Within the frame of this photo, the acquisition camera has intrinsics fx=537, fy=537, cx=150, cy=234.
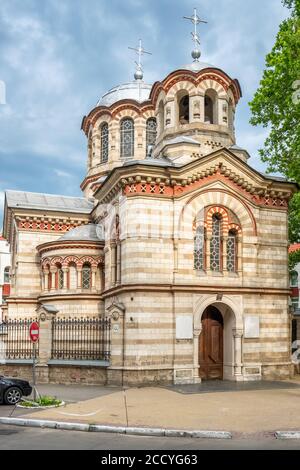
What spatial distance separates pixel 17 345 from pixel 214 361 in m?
8.21

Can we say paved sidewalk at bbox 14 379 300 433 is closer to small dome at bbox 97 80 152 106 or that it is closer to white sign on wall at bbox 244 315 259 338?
white sign on wall at bbox 244 315 259 338

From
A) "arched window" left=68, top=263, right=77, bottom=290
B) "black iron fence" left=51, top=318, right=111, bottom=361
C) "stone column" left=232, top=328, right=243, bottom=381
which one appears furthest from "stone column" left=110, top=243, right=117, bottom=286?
"stone column" left=232, top=328, right=243, bottom=381

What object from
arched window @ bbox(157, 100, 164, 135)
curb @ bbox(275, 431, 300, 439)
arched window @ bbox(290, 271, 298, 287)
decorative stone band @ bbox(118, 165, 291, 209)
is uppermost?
arched window @ bbox(157, 100, 164, 135)

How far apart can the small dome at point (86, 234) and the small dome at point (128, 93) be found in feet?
30.2

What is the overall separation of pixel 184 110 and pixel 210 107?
122 cm

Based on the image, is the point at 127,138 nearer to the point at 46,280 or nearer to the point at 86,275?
the point at 86,275

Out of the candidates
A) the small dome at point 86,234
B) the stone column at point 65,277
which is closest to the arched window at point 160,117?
the small dome at point 86,234

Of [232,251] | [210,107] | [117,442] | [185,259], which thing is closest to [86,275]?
[185,259]

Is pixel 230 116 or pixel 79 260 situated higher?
pixel 230 116

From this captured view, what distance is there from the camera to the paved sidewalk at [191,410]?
37.6ft

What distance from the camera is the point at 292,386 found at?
18.3m

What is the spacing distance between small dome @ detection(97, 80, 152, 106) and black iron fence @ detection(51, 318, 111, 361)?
49.6 feet

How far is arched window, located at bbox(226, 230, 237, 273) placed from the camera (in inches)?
810

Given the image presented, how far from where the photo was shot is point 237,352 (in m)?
19.9
